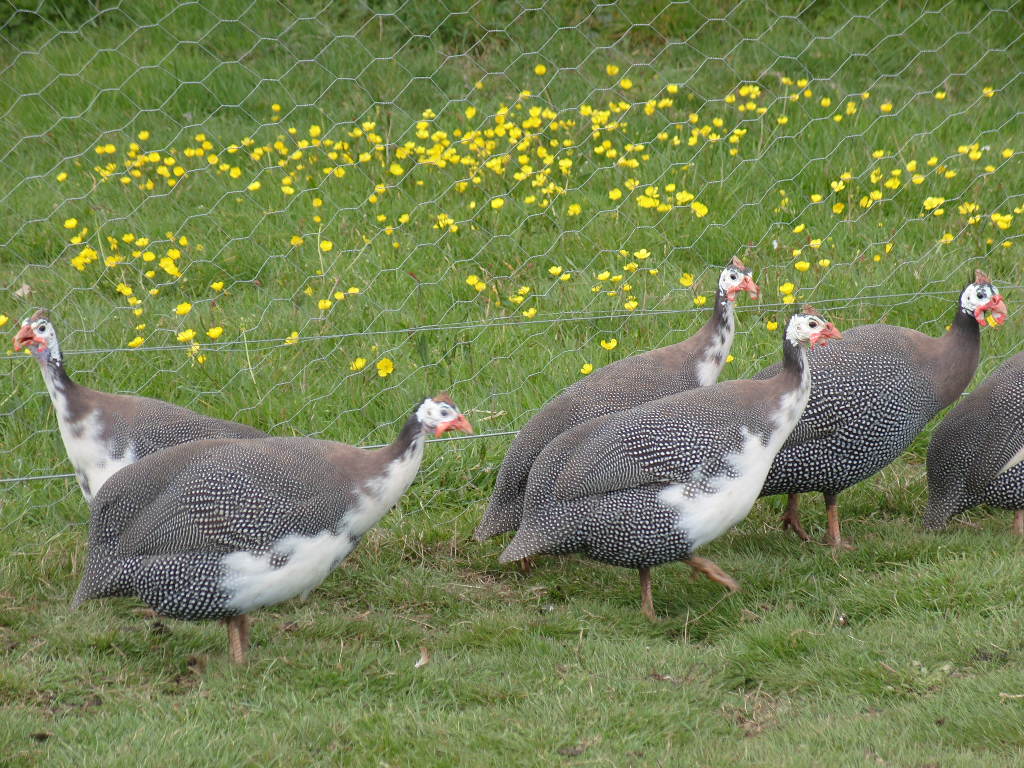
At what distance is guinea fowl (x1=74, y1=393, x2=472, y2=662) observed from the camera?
3535mm

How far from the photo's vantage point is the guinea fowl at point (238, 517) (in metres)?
3.54

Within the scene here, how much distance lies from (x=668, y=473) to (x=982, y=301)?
131 cm

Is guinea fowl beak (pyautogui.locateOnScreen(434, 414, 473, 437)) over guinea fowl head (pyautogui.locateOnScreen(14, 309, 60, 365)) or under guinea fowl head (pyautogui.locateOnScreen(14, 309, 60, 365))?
under

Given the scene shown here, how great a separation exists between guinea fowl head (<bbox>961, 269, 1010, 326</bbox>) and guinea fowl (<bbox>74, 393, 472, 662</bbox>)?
1.74 meters

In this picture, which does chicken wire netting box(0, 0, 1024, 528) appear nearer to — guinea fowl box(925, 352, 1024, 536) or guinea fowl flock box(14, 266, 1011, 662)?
guinea fowl flock box(14, 266, 1011, 662)

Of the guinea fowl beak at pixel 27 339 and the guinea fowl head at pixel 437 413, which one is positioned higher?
the guinea fowl beak at pixel 27 339

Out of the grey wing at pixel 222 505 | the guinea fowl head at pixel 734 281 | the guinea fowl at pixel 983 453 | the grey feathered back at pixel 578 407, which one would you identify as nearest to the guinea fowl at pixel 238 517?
the grey wing at pixel 222 505

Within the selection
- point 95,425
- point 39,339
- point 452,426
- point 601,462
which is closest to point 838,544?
point 601,462

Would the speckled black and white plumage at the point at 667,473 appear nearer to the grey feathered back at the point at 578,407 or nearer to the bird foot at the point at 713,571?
the bird foot at the point at 713,571

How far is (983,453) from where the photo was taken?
422 cm

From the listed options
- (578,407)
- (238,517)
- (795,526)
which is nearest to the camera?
(238,517)

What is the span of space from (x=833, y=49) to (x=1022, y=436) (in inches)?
142

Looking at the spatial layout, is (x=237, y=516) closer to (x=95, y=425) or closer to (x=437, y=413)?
(x=437, y=413)

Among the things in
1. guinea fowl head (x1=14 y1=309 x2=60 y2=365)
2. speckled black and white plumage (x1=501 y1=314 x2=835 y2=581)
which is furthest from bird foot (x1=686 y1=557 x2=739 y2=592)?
guinea fowl head (x1=14 y1=309 x2=60 y2=365)
